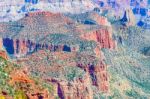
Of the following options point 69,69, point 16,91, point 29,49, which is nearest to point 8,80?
point 16,91

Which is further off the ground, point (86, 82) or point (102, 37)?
point (86, 82)

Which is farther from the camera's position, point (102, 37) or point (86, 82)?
point (102, 37)

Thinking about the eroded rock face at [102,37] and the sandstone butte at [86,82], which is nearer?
the sandstone butte at [86,82]

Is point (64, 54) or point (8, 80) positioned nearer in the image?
point (8, 80)

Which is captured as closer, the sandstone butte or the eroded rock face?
the sandstone butte

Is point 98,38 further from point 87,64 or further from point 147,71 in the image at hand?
point 87,64

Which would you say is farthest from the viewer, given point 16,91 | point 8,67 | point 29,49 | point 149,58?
point 149,58

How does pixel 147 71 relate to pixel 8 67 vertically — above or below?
below

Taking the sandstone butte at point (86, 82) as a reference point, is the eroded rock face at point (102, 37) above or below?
below

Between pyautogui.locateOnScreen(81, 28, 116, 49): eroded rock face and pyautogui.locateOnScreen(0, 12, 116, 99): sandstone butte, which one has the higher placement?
pyautogui.locateOnScreen(0, 12, 116, 99): sandstone butte

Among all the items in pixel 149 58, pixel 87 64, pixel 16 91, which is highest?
pixel 16 91

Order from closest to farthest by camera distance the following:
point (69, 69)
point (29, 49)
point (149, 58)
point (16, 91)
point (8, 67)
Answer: point (16, 91)
point (8, 67)
point (69, 69)
point (29, 49)
point (149, 58)
